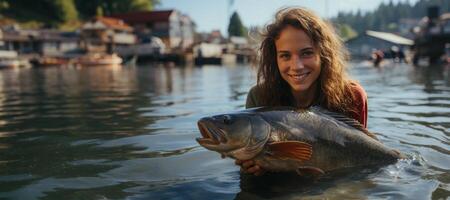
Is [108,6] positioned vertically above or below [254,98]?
above

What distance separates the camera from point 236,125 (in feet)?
13.0

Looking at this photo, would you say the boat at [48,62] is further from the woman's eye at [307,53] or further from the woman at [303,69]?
the woman's eye at [307,53]

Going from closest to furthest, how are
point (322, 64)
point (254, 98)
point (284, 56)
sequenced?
point (284, 56)
point (322, 64)
point (254, 98)

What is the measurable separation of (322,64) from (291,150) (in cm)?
117

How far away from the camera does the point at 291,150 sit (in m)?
4.14

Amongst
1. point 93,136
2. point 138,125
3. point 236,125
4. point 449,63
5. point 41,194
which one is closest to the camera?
point 236,125

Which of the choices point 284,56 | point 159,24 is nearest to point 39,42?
point 159,24

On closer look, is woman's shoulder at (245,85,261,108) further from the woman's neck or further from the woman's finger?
the woman's finger

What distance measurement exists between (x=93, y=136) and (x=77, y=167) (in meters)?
2.08

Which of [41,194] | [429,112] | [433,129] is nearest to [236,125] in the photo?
[41,194]

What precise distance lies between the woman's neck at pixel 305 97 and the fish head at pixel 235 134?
1.13m

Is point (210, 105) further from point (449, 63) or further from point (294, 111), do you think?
point (449, 63)

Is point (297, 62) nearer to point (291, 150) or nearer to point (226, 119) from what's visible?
point (291, 150)

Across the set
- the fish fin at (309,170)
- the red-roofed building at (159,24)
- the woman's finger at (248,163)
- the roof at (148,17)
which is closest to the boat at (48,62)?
the red-roofed building at (159,24)
